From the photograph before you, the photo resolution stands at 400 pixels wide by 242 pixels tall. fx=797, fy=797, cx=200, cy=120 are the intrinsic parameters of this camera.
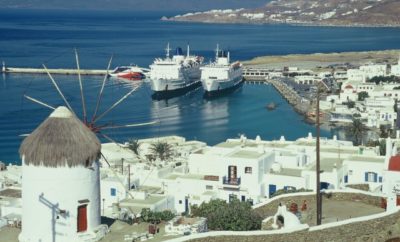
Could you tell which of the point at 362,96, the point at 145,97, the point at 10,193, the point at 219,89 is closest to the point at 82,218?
the point at 10,193

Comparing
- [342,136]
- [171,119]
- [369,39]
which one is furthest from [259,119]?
[369,39]

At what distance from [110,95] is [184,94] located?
9.18 metres

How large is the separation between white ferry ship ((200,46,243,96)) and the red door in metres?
68.2

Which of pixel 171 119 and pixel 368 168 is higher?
pixel 368 168

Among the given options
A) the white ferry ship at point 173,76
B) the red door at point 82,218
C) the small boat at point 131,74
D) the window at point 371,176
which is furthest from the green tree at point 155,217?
the small boat at point 131,74

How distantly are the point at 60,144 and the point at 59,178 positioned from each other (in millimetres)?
475

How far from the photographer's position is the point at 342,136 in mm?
51094

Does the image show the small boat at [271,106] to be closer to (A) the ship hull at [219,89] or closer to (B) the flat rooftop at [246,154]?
(A) the ship hull at [219,89]

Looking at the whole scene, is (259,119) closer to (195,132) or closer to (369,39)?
(195,132)

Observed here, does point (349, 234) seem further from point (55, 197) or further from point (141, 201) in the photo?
point (141, 201)

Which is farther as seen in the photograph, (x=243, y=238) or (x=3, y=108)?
(x=3, y=108)

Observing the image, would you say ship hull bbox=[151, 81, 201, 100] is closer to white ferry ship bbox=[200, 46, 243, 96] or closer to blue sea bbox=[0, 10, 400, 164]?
blue sea bbox=[0, 10, 400, 164]

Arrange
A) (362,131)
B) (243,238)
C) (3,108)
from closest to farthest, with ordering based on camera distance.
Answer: (243,238), (362,131), (3,108)

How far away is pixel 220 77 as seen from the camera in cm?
8294
